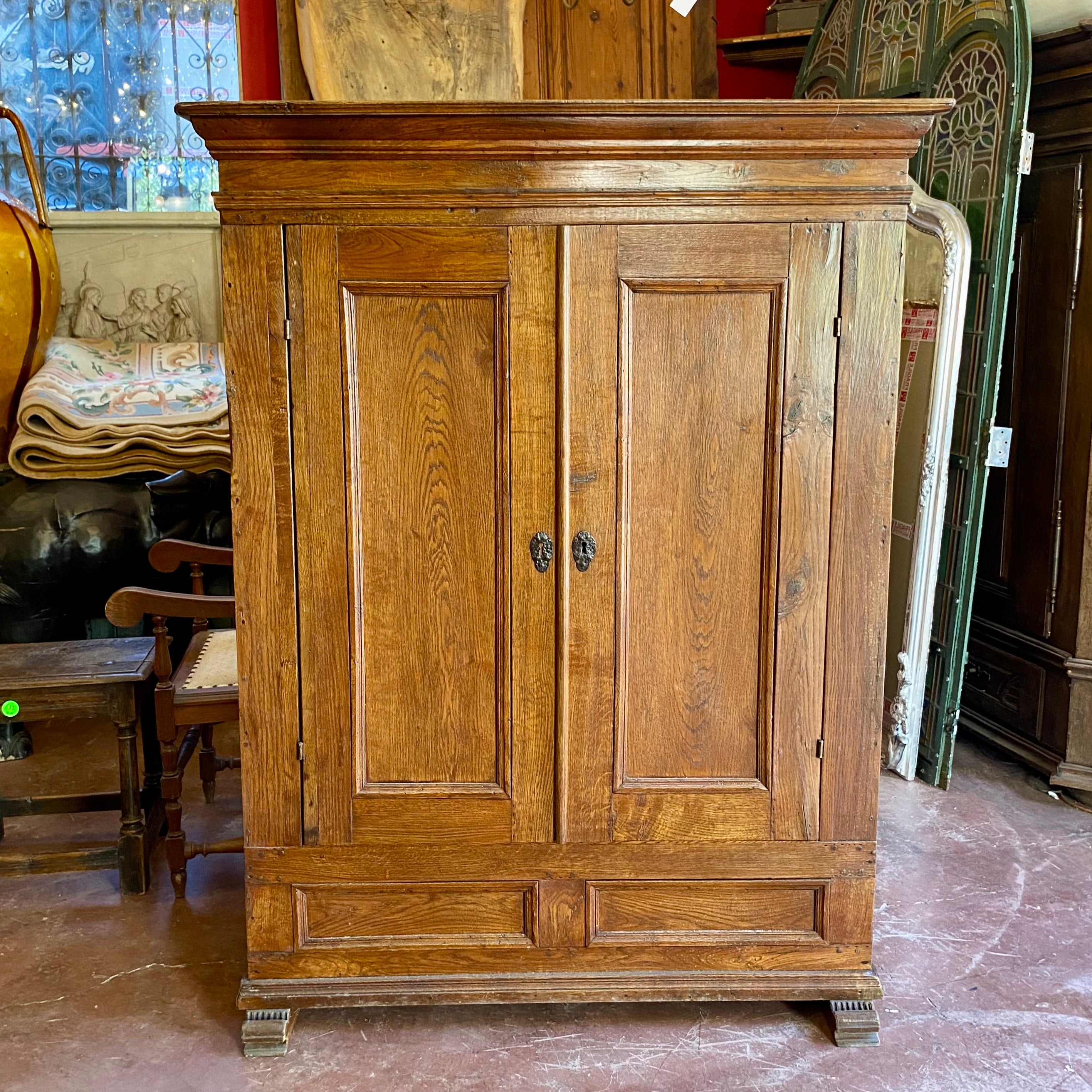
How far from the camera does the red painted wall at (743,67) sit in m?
4.01

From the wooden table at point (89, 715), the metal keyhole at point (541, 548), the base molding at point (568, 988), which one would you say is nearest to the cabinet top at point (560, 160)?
the metal keyhole at point (541, 548)

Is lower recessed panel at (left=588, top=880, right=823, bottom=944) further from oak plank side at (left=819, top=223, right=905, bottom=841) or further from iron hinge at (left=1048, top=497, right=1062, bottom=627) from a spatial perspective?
iron hinge at (left=1048, top=497, right=1062, bottom=627)

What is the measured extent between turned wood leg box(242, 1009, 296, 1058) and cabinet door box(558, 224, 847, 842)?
66cm

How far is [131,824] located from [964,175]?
9.79ft

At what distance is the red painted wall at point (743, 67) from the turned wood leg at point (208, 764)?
9.00 ft

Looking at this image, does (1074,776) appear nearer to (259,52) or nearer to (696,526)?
(696,526)

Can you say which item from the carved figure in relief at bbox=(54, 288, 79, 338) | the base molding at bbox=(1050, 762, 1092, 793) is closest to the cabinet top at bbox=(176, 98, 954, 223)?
the base molding at bbox=(1050, 762, 1092, 793)

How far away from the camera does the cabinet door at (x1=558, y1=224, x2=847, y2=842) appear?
6.88 feet

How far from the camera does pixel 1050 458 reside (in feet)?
11.6

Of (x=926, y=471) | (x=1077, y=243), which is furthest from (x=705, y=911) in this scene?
(x=1077, y=243)

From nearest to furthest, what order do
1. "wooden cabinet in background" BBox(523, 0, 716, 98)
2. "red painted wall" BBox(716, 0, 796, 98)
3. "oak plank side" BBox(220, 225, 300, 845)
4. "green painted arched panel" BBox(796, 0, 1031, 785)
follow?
1. "oak plank side" BBox(220, 225, 300, 845)
2. "green painted arched panel" BBox(796, 0, 1031, 785)
3. "wooden cabinet in background" BBox(523, 0, 716, 98)
4. "red painted wall" BBox(716, 0, 796, 98)

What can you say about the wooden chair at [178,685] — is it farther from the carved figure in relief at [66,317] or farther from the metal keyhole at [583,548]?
the carved figure in relief at [66,317]

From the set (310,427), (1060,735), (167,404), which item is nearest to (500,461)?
(310,427)

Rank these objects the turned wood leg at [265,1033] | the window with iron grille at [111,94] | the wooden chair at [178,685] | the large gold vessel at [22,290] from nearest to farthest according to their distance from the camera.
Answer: the turned wood leg at [265,1033] < the wooden chair at [178,685] < the large gold vessel at [22,290] < the window with iron grille at [111,94]
